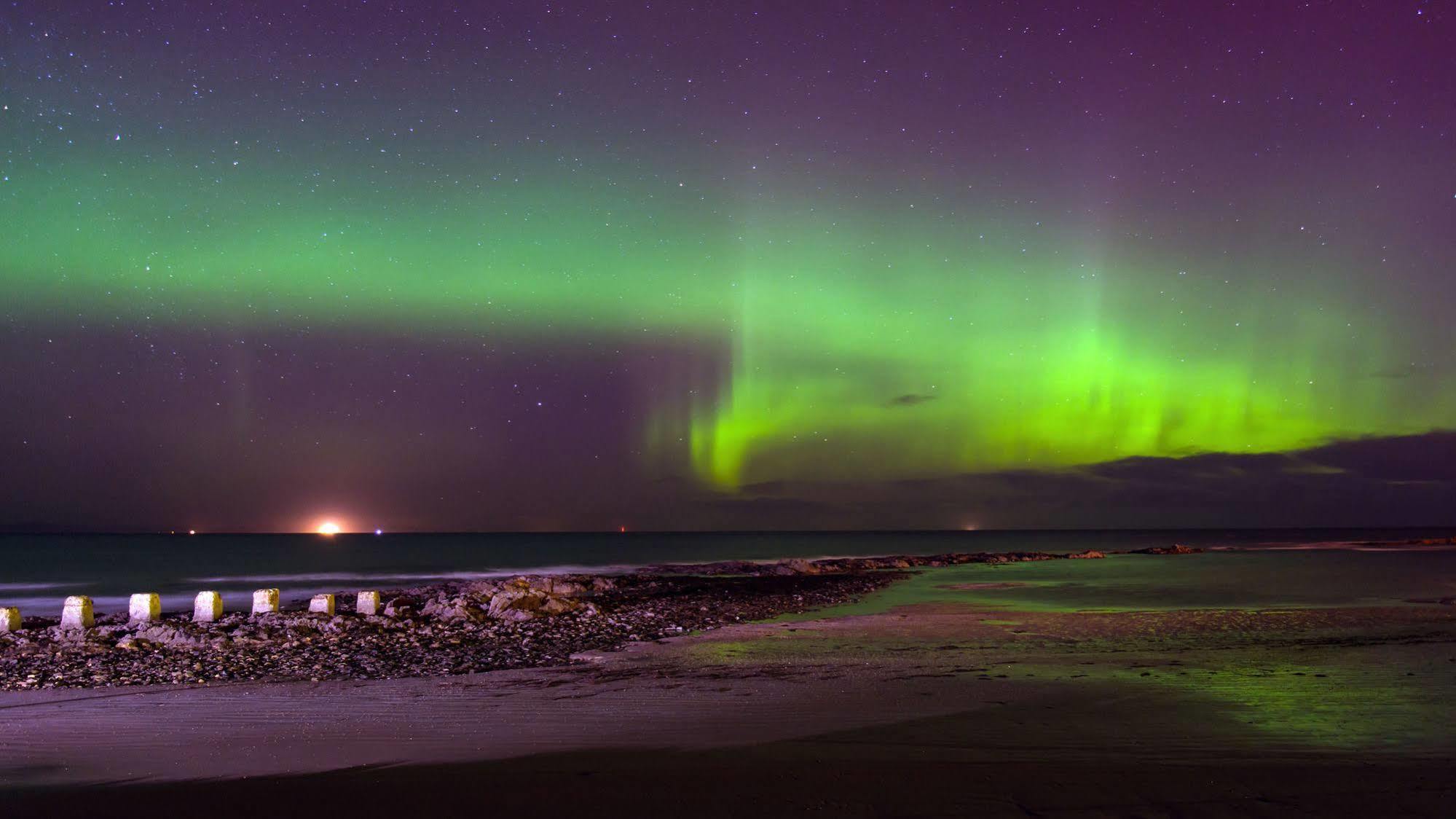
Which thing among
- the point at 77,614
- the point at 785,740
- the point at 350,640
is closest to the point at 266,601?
the point at 77,614

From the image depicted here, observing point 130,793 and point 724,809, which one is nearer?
point 724,809

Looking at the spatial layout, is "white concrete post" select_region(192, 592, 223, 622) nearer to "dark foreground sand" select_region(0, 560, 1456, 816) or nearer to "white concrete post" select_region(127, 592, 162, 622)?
"white concrete post" select_region(127, 592, 162, 622)

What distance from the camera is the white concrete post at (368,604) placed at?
2328 cm

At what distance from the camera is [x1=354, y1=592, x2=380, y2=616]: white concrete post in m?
23.3

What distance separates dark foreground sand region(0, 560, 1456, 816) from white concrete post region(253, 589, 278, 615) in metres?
10.1

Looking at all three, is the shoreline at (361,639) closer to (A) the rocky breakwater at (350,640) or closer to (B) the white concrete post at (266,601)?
(A) the rocky breakwater at (350,640)

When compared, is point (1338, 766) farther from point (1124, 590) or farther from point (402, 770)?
point (1124, 590)

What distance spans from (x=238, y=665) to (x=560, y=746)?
831 cm

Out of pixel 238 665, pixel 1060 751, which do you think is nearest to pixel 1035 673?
pixel 1060 751

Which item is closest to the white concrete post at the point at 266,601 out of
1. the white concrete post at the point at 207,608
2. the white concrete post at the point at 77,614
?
the white concrete post at the point at 207,608

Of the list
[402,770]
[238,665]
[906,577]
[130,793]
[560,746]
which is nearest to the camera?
[130,793]

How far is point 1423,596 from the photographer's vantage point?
31.3 m

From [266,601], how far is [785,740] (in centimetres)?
1797

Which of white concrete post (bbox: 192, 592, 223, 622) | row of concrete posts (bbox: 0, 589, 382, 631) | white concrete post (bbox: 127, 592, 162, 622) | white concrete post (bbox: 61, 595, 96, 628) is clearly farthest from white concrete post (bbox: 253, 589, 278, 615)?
white concrete post (bbox: 61, 595, 96, 628)
